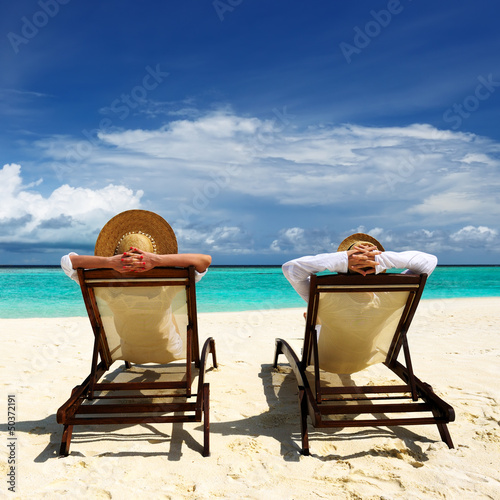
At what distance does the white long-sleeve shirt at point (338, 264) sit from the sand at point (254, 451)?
46.8 inches

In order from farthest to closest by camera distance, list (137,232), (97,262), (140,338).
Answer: (137,232) → (140,338) → (97,262)

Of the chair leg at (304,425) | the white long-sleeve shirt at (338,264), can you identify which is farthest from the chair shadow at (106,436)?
the white long-sleeve shirt at (338,264)

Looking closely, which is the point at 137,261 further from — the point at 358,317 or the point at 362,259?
the point at 358,317

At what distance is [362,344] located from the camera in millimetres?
3398

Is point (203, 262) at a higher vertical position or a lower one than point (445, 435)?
higher

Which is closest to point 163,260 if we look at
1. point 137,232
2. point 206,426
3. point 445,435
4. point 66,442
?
point 137,232

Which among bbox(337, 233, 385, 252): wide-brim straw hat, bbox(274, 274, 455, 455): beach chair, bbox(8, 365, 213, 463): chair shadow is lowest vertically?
bbox(8, 365, 213, 463): chair shadow

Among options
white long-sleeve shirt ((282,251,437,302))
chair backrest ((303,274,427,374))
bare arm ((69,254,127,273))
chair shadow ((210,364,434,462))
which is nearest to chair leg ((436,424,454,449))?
chair shadow ((210,364,434,462))

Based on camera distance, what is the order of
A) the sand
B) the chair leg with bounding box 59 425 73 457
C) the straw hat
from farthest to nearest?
the straw hat, the chair leg with bounding box 59 425 73 457, the sand

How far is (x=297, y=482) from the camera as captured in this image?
2.46 m

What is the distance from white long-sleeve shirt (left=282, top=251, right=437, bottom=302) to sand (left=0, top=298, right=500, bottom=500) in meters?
1.19

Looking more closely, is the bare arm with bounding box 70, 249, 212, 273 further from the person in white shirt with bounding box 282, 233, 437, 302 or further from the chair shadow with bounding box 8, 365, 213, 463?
the chair shadow with bounding box 8, 365, 213, 463

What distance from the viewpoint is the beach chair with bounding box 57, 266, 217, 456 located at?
9.36 feet

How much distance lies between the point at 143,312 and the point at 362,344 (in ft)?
6.25
